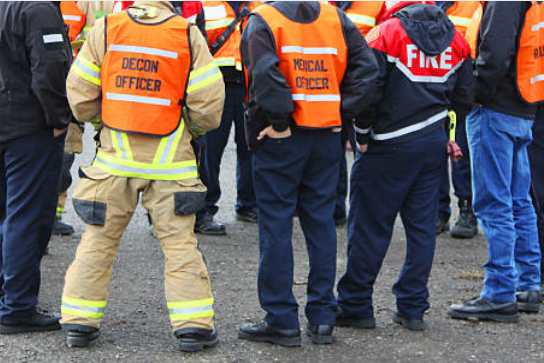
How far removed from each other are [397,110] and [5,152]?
2346 millimetres

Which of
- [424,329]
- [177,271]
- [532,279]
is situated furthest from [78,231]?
[532,279]

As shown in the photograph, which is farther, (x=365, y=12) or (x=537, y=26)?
(x=365, y=12)

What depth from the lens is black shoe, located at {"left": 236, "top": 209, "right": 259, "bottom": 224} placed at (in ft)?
24.2

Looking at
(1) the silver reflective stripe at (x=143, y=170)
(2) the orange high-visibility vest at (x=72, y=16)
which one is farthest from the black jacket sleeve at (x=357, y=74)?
(2) the orange high-visibility vest at (x=72, y=16)

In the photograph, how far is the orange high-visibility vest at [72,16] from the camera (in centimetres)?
693

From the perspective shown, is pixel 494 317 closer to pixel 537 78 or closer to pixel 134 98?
pixel 537 78

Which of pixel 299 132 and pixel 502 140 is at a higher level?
pixel 299 132

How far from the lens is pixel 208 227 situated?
688cm

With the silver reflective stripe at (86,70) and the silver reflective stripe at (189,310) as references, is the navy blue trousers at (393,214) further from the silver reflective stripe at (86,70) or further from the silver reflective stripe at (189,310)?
the silver reflective stripe at (86,70)


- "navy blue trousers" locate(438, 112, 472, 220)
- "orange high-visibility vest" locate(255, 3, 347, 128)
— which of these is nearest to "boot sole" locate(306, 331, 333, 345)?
"orange high-visibility vest" locate(255, 3, 347, 128)

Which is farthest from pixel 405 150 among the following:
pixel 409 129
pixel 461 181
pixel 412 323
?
pixel 461 181

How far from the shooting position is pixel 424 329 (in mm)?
4809

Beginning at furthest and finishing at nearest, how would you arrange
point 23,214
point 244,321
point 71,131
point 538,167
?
point 71,131
point 538,167
point 244,321
point 23,214

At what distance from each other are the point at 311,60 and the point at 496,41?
1311 mm
